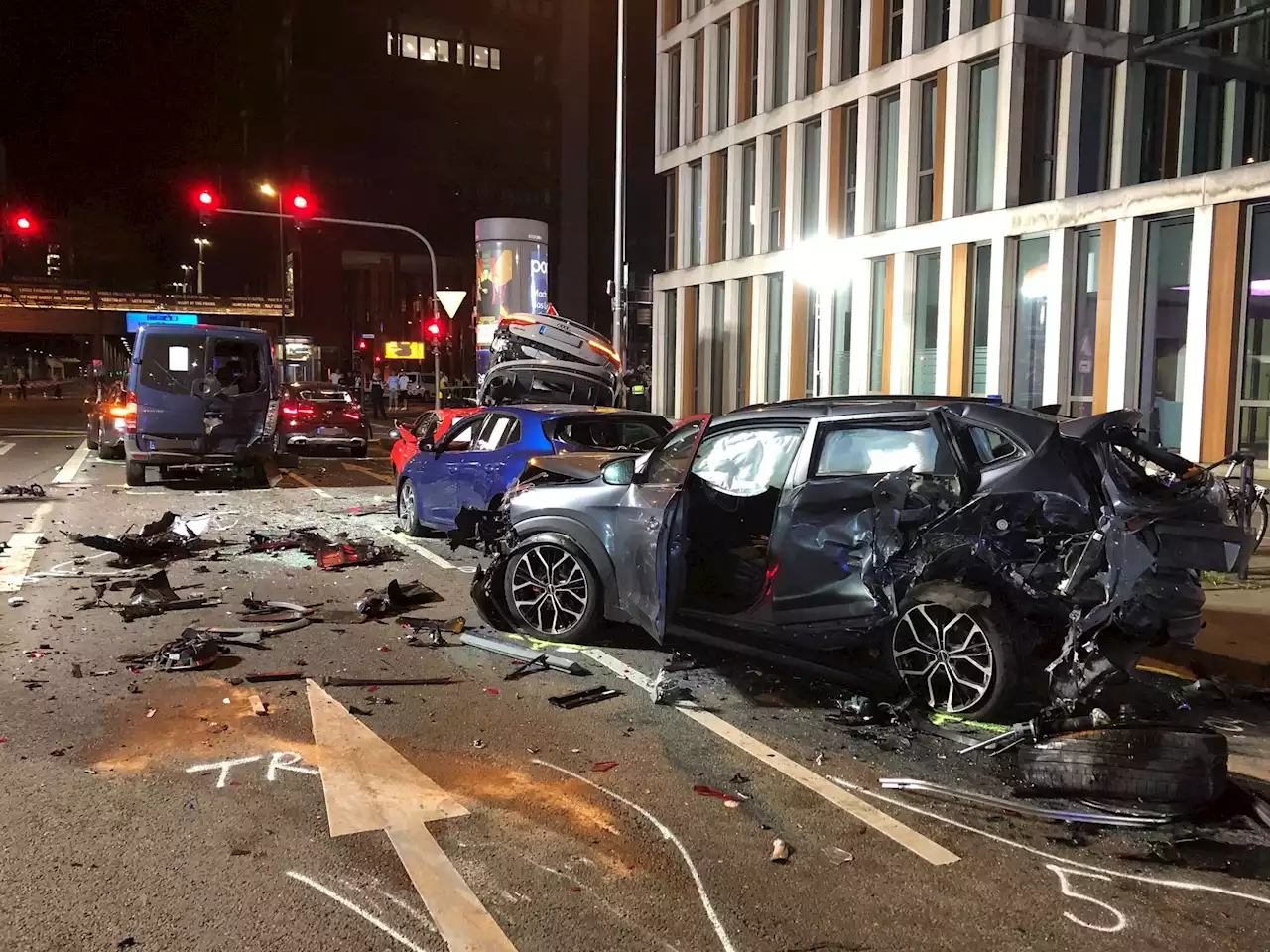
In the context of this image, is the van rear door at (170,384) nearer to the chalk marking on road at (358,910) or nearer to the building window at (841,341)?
the chalk marking on road at (358,910)

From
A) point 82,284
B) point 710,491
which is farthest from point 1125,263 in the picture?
point 82,284

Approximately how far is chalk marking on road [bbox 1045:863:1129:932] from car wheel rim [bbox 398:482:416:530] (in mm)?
8462

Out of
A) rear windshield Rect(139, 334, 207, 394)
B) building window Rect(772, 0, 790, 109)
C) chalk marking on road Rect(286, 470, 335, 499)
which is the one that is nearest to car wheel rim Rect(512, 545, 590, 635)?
chalk marking on road Rect(286, 470, 335, 499)

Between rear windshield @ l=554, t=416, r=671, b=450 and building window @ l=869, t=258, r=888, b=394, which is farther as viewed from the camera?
building window @ l=869, t=258, r=888, b=394

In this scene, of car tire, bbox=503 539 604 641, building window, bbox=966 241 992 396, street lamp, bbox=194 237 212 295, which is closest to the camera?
car tire, bbox=503 539 604 641

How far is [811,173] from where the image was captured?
2577 centimetres

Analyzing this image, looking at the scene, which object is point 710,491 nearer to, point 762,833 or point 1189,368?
point 762,833

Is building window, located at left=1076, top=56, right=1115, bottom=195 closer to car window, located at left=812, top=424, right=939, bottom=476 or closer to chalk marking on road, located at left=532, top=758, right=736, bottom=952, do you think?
car window, located at left=812, top=424, right=939, bottom=476

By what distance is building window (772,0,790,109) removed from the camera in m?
26.4

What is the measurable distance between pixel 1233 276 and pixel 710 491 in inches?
540

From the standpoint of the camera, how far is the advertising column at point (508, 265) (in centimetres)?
3438

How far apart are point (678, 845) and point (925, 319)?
20006mm

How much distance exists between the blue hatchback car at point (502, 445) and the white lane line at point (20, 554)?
3742 millimetres

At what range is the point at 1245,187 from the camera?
1543cm
